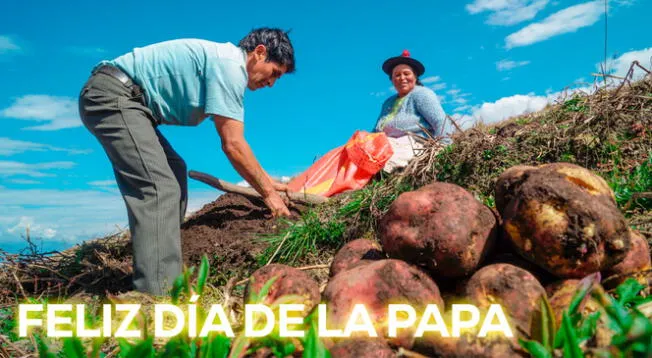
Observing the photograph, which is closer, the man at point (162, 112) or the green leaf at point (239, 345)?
the green leaf at point (239, 345)

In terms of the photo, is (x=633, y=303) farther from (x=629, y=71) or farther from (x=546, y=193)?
(x=629, y=71)

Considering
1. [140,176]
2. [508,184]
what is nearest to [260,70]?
[140,176]

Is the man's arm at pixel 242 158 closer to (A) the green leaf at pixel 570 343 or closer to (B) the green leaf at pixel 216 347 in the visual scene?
(B) the green leaf at pixel 216 347

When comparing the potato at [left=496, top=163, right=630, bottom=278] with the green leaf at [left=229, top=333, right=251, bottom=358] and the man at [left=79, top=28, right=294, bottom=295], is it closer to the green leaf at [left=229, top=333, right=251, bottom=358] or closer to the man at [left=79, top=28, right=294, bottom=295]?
the green leaf at [left=229, top=333, right=251, bottom=358]

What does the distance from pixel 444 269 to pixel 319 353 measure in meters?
0.64

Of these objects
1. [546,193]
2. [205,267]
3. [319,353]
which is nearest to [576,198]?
[546,193]

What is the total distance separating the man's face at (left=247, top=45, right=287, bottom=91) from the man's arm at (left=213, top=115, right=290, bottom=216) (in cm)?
46

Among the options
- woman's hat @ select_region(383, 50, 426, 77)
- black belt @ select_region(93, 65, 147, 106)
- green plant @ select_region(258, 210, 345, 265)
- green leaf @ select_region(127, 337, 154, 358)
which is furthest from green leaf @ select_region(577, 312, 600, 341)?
woman's hat @ select_region(383, 50, 426, 77)

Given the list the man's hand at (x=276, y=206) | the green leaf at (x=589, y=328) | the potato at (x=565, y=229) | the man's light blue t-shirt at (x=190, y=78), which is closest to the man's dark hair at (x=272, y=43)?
the man's light blue t-shirt at (x=190, y=78)

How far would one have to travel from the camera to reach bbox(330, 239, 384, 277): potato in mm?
2129

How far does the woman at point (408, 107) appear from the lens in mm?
6090

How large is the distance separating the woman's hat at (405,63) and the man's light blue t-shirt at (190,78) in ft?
8.94

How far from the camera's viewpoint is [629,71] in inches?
165

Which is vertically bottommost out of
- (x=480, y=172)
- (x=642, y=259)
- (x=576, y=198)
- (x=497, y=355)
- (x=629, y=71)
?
(x=497, y=355)
